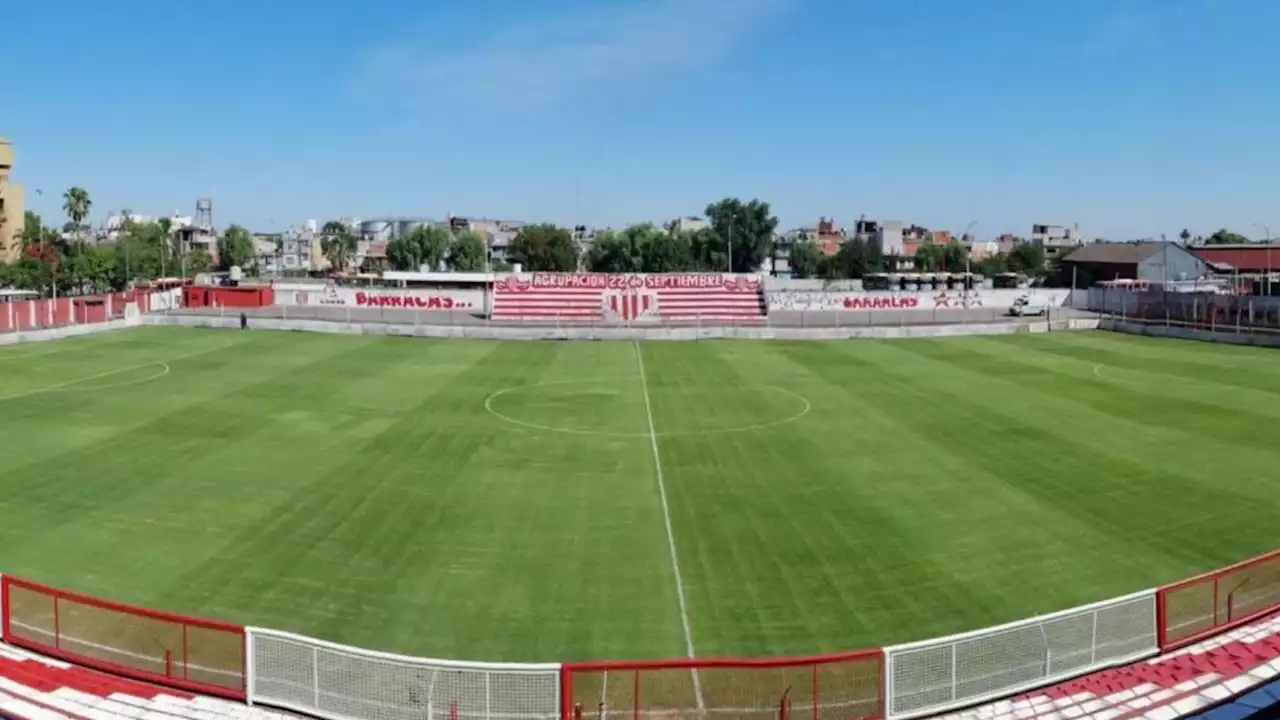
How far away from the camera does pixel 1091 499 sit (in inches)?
816

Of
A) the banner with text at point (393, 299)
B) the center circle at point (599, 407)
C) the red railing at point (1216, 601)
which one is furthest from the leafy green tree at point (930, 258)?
the red railing at point (1216, 601)

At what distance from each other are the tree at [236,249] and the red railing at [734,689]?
531 feet

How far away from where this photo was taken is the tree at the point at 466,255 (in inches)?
5842

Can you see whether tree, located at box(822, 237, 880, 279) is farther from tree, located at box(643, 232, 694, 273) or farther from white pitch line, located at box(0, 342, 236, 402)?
white pitch line, located at box(0, 342, 236, 402)

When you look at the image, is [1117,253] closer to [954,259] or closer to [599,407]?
[954,259]

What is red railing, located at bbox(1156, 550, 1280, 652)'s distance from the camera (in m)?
12.7

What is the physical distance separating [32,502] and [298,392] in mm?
14799

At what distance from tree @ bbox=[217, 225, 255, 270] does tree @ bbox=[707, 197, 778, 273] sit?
79.7 m

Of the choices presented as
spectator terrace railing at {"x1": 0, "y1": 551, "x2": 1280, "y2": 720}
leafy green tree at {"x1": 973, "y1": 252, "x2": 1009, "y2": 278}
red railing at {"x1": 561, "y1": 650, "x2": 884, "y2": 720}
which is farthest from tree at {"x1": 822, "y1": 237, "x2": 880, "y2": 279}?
red railing at {"x1": 561, "y1": 650, "x2": 884, "y2": 720}

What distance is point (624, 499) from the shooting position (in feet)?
69.3

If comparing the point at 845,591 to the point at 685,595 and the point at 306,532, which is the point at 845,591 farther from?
the point at 306,532

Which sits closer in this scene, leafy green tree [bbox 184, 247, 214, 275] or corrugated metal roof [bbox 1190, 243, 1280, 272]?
corrugated metal roof [bbox 1190, 243, 1280, 272]

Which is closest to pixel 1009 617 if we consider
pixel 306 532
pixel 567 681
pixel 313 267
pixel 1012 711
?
pixel 1012 711

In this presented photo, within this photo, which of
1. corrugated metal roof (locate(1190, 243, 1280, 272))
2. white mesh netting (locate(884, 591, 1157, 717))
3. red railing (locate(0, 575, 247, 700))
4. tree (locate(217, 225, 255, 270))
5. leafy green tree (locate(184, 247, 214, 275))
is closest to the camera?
white mesh netting (locate(884, 591, 1157, 717))
